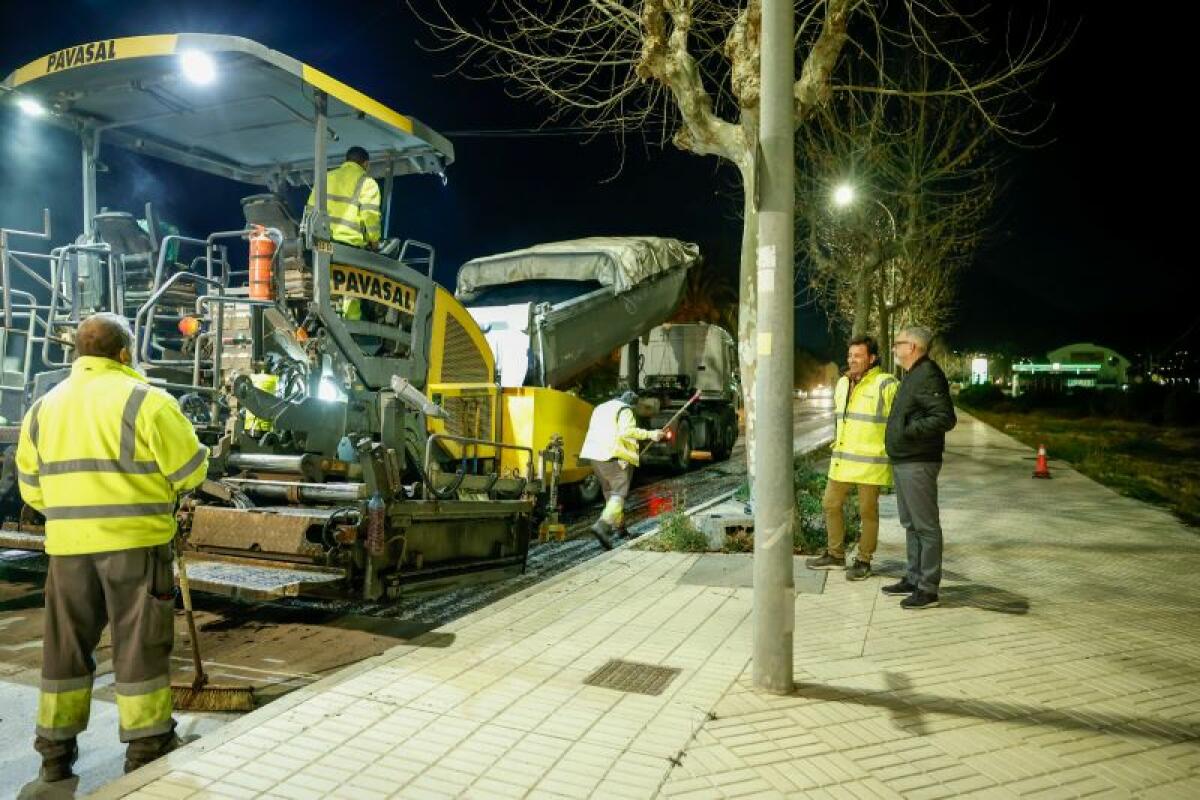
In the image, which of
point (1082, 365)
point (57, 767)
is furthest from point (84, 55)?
point (1082, 365)

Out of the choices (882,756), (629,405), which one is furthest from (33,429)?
(629,405)

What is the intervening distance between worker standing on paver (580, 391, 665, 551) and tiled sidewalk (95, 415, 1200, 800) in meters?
2.24

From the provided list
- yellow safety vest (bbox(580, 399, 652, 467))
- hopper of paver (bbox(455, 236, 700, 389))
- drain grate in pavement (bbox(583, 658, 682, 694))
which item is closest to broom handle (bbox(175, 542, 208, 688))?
drain grate in pavement (bbox(583, 658, 682, 694))

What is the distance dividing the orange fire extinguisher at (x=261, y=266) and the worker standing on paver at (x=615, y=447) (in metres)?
3.93

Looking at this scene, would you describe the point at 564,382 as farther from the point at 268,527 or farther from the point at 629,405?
the point at 268,527

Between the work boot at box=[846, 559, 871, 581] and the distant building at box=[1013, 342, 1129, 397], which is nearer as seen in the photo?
the work boot at box=[846, 559, 871, 581]

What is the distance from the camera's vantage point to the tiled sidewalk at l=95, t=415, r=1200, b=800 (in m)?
3.20

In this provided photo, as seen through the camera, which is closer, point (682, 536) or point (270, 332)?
point (270, 332)

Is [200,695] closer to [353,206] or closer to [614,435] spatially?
[353,206]

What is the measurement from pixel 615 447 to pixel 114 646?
18.5 feet

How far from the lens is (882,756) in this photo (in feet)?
11.2

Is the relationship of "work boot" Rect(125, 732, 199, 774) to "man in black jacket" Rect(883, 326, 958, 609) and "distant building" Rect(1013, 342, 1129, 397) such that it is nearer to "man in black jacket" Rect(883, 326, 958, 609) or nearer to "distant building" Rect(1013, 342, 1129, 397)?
"man in black jacket" Rect(883, 326, 958, 609)

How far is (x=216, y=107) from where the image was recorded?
6543 mm

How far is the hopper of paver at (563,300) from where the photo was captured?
9.87 m
